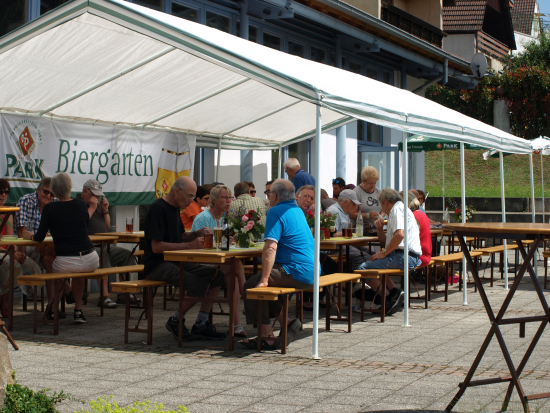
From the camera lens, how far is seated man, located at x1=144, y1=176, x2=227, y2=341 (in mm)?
6738

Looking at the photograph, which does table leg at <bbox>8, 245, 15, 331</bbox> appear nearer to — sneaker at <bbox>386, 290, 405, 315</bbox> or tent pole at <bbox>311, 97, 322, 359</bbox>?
tent pole at <bbox>311, 97, 322, 359</bbox>

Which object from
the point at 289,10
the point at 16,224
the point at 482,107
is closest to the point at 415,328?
the point at 16,224

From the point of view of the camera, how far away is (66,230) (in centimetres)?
731

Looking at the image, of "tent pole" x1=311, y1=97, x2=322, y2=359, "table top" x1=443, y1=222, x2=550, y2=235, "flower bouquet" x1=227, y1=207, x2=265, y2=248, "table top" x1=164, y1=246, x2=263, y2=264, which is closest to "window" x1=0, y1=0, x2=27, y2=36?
"flower bouquet" x1=227, y1=207, x2=265, y2=248

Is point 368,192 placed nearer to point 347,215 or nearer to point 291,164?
point 347,215

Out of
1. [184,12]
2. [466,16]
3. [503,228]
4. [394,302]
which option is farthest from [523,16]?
[503,228]

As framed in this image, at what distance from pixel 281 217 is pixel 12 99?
13.6ft

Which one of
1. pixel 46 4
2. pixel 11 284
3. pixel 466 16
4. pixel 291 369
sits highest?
pixel 466 16

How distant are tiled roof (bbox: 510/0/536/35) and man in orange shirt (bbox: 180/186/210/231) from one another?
50.3m

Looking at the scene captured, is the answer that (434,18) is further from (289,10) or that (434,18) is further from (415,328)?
(415,328)

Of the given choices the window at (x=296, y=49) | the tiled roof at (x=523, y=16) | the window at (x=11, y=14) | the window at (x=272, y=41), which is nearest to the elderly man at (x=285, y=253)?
the window at (x=11, y=14)

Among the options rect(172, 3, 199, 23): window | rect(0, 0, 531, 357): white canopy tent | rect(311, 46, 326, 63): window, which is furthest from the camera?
rect(311, 46, 326, 63): window

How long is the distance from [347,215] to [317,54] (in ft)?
23.3

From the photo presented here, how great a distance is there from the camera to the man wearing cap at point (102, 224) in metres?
8.86
